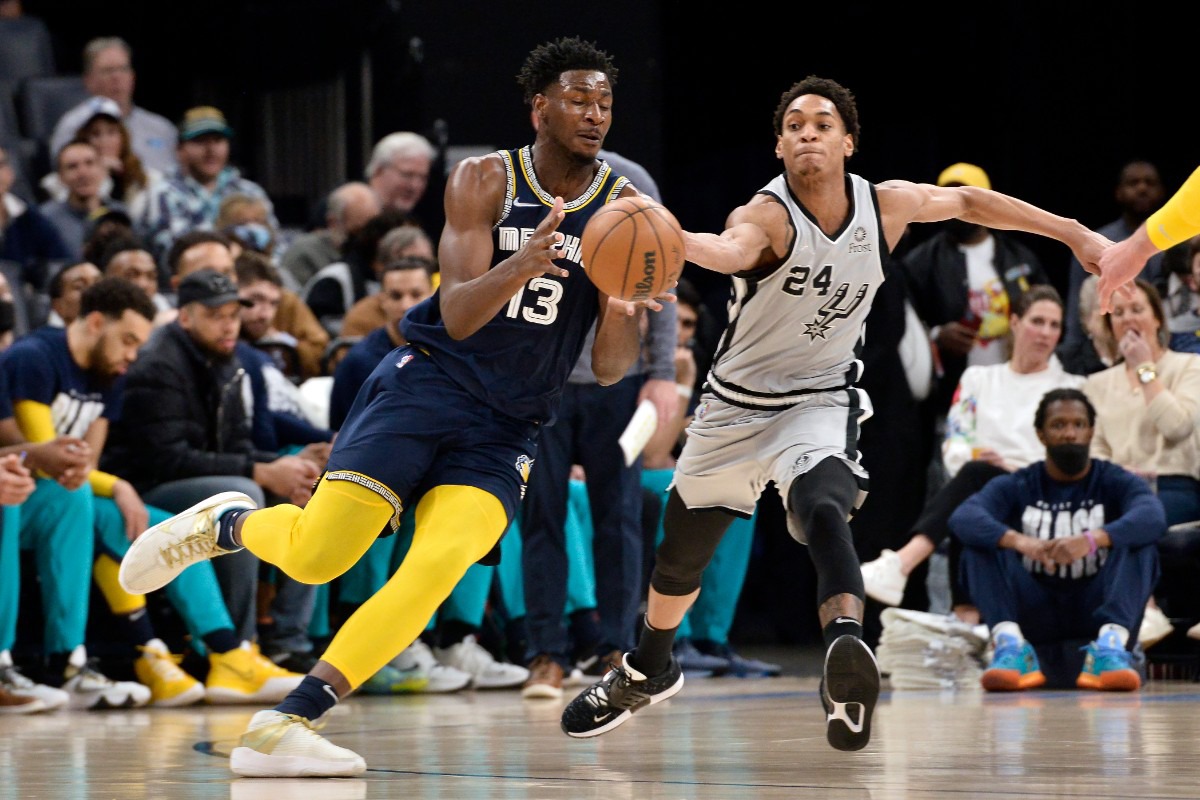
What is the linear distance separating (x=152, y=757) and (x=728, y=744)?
166 cm

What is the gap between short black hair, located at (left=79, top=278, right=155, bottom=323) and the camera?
7.10 metres

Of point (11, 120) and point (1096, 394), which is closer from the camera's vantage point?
point (1096, 394)

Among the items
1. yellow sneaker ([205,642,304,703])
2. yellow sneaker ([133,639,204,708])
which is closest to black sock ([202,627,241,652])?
yellow sneaker ([205,642,304,703])

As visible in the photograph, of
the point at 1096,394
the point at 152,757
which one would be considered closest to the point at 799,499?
the point at 152,757

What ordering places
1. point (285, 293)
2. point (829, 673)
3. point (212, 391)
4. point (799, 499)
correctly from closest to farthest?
point (829, 673)
point (799, 499)
point (212, 391)
point (285, 293)

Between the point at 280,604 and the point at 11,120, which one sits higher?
the point at 11,120

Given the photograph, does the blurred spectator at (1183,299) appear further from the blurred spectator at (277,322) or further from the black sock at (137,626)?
the black sock at (137,626)

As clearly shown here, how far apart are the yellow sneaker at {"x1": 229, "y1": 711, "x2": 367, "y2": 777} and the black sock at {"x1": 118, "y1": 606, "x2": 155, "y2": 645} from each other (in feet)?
9.97

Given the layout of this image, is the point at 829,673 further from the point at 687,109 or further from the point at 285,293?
the point at 687,109

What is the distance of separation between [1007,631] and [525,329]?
368cm

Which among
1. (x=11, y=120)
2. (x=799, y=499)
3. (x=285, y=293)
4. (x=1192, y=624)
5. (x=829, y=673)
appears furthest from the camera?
(x=11, y=120)

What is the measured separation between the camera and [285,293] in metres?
8.84

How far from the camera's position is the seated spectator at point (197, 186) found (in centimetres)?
1008

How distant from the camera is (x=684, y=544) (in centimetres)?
515
